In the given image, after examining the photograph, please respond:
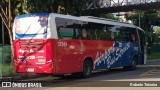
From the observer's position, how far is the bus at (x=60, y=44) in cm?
1798

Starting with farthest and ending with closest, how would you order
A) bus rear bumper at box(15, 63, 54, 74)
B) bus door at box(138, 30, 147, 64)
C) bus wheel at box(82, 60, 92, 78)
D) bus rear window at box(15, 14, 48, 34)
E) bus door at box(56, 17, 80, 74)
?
bus door at box(138, 30, 147, 64)
bus wheel at box(82, 60, 92, 78)
bus door at box(56, 17, 80, 74)
bus rear window at box(15, 14, 48, 34)
bus rear bumper at box(15, 63, 54, 74)

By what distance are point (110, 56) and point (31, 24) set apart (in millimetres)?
6756

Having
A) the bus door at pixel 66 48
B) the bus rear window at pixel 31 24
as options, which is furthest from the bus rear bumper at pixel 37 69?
the bus rear window at pixel 31 24

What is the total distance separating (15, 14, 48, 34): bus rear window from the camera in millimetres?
18078

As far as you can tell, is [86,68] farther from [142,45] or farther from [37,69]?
[142,45]

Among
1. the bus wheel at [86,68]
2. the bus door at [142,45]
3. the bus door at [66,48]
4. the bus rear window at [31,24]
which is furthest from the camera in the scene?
the bus door at [142,45]

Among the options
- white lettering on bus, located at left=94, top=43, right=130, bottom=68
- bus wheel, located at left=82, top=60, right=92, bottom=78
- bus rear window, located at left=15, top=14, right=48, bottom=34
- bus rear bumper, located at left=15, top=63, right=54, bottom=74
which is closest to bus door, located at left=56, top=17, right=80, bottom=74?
bus rear bumper, located at left=15, top=63, right=54, bottom=74

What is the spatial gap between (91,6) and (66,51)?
899 inches

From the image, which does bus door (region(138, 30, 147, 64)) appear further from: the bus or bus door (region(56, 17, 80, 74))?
bus door (region(56, 17, 80, 74))

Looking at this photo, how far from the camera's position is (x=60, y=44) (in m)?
18.3

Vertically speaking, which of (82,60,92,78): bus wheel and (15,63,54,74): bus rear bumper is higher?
(15,63,54,74): bus rear bumper

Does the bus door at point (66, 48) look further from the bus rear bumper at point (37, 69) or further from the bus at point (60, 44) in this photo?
the bus rear bumper at point (37, 69)

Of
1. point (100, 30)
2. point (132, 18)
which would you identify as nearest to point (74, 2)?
point (100, 30)

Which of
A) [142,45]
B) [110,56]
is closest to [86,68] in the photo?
[110,56]
